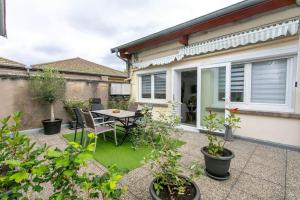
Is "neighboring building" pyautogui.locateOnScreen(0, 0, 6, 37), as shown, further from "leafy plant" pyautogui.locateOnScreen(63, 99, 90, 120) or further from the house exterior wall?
the house exterior wall

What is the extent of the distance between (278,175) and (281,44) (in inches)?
121

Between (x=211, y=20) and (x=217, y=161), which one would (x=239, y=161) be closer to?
(x=217, y=161)

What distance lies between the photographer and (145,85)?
24.3 ft

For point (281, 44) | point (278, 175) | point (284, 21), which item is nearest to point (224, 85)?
point (281, 44)

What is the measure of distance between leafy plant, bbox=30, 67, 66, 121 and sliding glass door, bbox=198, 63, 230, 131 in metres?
4.98

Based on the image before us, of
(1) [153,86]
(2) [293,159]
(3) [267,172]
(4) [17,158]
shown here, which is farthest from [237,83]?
(4) [17,158]

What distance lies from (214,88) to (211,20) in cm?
214

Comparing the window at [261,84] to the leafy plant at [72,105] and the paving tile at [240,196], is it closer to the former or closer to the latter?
the paving tile at [240,196]

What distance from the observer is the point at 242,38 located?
3.96 meters

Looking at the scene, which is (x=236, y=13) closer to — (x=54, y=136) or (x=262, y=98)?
(x=262, y=98)

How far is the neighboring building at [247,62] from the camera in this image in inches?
142

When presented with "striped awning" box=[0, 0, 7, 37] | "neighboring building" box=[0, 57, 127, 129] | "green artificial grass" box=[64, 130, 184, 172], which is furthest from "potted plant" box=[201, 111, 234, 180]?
"neighboring building" box=[0, 57, 127, 129]

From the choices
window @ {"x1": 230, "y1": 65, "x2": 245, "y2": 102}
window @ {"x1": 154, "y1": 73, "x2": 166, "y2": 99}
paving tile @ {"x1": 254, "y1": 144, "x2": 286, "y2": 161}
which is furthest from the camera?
window @ {"x1": 154, "y1": 73, "x2": 166, "y2": 99}

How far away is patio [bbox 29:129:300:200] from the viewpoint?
83.8 inches
